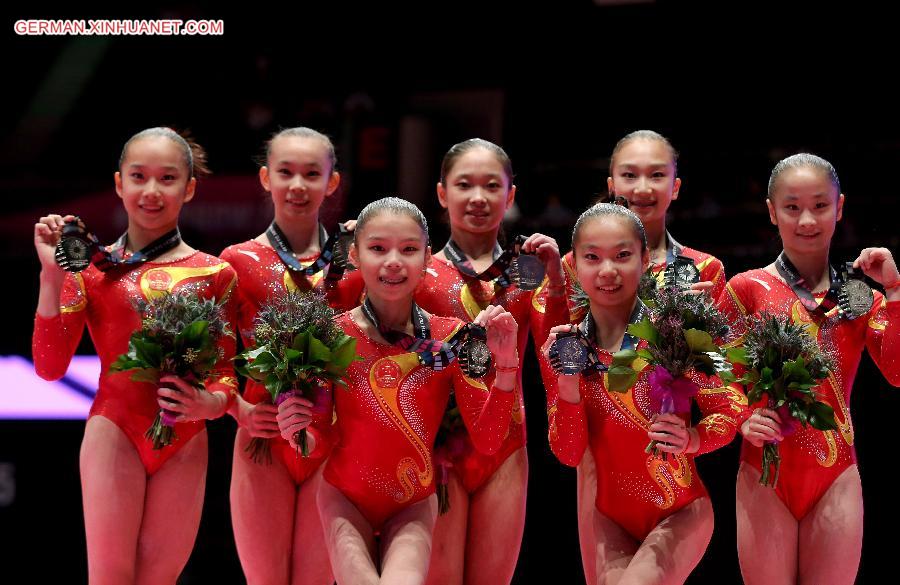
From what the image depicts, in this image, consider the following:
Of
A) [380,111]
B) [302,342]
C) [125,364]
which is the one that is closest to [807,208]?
[302,342]

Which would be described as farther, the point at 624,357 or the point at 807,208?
the point at 807,208

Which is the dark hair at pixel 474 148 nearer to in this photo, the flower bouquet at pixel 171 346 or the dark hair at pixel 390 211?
the dark hair at pixel 390 211

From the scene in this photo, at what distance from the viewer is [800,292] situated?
3.66m

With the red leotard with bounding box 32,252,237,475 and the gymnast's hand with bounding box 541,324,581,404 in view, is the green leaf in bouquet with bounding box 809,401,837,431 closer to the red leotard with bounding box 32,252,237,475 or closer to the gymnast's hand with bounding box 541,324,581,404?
the gymnast's hand with bounding box 541,324,581,404

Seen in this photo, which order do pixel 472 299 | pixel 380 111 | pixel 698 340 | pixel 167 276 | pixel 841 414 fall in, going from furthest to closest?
pixel 380 111 < pixel 472 299 < pixel 167 276 < pixel 841 414 < pixel 698 340

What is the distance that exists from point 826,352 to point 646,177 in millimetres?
985

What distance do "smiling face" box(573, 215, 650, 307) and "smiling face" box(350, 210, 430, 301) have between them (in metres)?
0.53

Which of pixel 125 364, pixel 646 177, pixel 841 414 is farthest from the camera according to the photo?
pixel 646 177

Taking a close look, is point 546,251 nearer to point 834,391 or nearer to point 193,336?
point 834,391

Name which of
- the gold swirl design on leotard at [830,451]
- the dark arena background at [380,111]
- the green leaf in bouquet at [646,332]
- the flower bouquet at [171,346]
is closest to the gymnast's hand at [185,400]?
the flower bouquet at [171,346]

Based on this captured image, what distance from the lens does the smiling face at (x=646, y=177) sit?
4012 mm

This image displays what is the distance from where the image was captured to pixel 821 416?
324 centimetres

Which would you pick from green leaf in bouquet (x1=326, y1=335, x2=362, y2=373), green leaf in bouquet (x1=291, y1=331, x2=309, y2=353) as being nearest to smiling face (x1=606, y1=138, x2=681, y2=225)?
green leaf in bouquet (x1=326, y1=335, x2=362, y2=373)

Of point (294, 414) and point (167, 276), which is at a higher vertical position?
point (167, 276)
